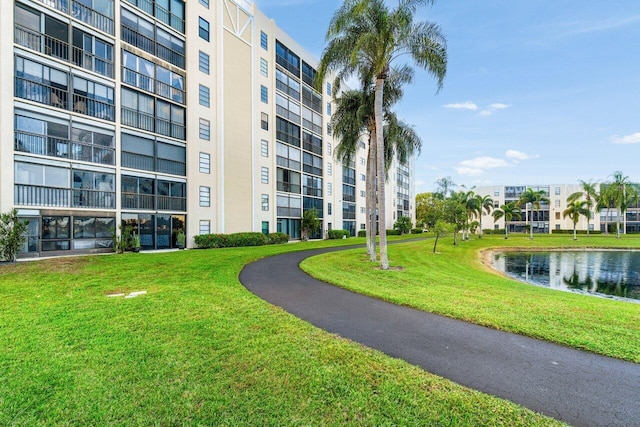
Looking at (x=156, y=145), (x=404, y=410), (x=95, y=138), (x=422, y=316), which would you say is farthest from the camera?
(x=156, y=145)

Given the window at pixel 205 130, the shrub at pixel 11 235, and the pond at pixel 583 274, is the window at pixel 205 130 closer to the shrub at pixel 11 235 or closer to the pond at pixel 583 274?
the shrub at pixel 11 235

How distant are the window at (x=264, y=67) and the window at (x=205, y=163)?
11.4 metres

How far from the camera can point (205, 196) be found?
2489 centimetres

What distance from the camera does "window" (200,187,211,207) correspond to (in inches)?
968

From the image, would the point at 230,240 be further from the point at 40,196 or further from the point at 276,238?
the point at 40,196

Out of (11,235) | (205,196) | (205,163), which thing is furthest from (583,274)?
(11,235)

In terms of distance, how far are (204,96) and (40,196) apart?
44.3 feet

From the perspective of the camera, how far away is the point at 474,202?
47812 mm

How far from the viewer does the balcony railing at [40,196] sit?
52.1 ft

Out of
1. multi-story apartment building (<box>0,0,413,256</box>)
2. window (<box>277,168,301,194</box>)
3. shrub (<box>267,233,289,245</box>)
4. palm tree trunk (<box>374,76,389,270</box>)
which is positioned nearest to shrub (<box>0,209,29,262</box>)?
multi-story apartment building (<box>0,0,413,256</box>)

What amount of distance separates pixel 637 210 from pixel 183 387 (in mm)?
102993

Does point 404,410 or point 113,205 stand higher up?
point 113,205

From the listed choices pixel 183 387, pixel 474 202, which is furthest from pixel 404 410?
pixel 474 202

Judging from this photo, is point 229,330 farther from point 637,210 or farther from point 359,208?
point 637,210
